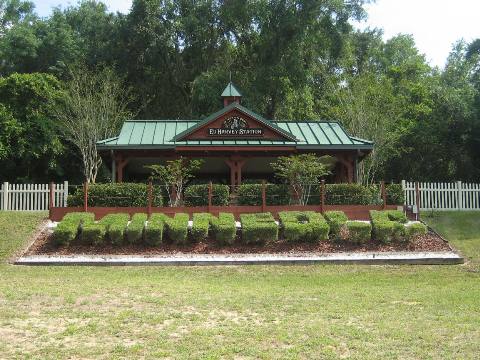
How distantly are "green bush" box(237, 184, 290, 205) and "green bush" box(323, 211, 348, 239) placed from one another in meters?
2.21

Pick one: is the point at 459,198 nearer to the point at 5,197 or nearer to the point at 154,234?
the point at 154,234

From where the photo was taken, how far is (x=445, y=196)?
67.3 feet

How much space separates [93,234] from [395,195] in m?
10.0

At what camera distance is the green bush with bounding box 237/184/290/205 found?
1780cm

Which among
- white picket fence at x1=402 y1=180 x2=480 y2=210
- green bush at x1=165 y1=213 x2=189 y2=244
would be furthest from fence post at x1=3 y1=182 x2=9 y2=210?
white picket fence at x1=402 y1=180 x2=480 y2=210

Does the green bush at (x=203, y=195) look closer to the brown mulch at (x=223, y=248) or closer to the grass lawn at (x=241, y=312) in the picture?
the brown mulch at (x=223, y=248)

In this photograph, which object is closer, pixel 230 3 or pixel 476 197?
pixel 476 197

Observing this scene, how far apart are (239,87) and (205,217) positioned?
16.5 m

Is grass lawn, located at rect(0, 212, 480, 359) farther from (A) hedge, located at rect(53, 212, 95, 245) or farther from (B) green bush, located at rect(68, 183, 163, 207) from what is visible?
(B) green bush, located at rect(68, 183, 163, 207)

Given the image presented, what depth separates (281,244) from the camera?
14.7 metres

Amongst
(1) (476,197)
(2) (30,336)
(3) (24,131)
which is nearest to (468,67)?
(1) (476,197)

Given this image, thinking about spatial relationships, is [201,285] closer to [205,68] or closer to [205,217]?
[205,217]

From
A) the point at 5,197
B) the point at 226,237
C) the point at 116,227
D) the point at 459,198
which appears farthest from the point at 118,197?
the point at 459,198

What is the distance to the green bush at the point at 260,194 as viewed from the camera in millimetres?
17797
